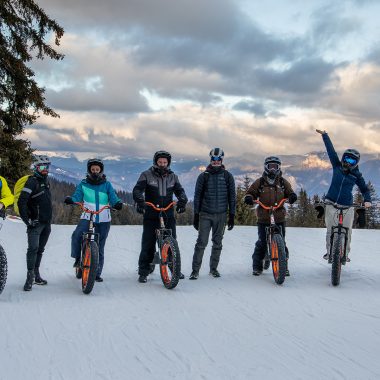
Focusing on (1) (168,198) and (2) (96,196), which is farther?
(1) (168,198)

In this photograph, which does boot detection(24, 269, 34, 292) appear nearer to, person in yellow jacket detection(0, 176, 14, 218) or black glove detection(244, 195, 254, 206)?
person in yellow jacket detection(0, 176, 14, 218)

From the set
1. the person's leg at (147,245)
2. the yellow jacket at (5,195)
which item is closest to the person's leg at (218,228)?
the person's leg at (147,245)

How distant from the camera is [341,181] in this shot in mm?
9148

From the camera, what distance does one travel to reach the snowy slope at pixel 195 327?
445cm

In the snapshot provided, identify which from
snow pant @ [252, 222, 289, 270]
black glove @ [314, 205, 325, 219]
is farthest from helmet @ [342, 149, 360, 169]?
snow pant @ [252, 222, 289, 270]

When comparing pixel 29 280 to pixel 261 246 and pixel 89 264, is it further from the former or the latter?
pixel 261 246

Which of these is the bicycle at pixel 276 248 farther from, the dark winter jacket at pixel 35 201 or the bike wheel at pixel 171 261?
the dark winter jacket at pixel 35 201

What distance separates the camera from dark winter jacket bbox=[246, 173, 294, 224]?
9.33 metres

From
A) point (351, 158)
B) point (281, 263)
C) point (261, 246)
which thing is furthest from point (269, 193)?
point (351, 158)

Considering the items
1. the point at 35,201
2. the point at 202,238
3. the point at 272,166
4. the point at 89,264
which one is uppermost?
the point at 272,166

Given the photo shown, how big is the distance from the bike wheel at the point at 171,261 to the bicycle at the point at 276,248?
5.95 ft

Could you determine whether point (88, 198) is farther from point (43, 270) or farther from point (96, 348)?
point (96, 348)

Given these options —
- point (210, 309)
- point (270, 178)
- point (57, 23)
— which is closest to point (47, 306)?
point (210, 309)

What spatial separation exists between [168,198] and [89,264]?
1.97 m
